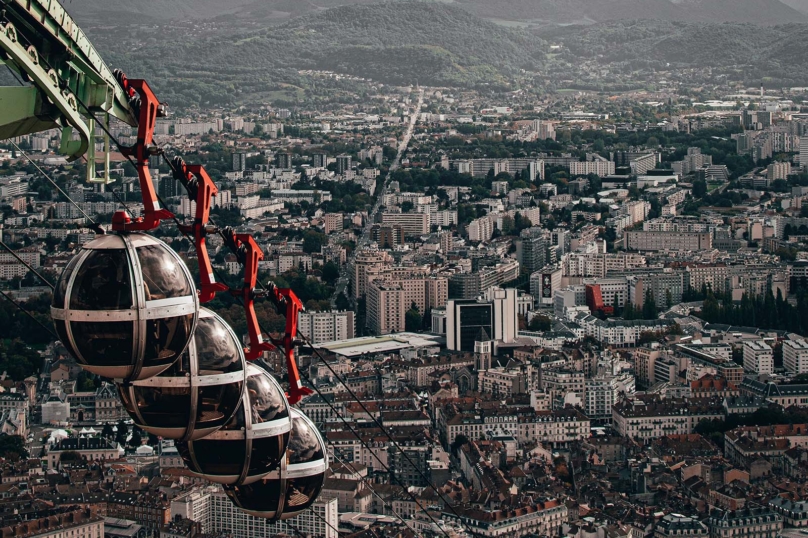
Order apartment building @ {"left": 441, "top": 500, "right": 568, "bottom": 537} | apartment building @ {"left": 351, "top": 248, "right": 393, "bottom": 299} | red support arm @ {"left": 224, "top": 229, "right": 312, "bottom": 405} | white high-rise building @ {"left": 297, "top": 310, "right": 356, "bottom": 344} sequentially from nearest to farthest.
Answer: red support arm @ {"left": 224, "top": 229, "right": 312, "bottom": 405} → apartment building @ {"left": 441, "top": 500, "right": 568, "bottom": 537} → white high-rise building @ {"left": 297, "top": 310, "right": 356, "bottom": 344} → apartment building @ {"left": 351, "top": 248, "right": 393, "bottom": 299}

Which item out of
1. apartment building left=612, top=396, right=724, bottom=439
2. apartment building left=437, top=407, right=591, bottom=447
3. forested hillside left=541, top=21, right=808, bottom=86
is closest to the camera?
apartment building left=437, top=407, right=591, bottom=447

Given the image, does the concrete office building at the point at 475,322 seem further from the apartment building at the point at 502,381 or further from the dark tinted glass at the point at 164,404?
the dark tinted glass at the point at 164,404

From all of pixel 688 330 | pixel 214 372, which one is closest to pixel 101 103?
pixel 214 372

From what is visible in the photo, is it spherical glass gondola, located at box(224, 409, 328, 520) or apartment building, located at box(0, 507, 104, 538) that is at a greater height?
spherical glass gondola, located at box(224, 409, 328, 520)

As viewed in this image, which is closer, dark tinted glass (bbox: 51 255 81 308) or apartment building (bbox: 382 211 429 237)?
dark tinted glass (bbox: 51 255 81 308)

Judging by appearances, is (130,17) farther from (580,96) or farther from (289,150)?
(289,150)

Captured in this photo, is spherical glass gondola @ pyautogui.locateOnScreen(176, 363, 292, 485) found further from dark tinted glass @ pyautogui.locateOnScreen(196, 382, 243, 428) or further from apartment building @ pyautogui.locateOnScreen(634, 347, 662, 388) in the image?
apartment building @ pyautogui.locateOnScreen(634, 347, 662, 388)

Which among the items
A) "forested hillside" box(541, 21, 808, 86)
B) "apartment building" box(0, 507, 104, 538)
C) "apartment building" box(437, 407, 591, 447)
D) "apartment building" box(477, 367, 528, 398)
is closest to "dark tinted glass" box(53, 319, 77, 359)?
"apartment building" box(0, 507, 104, 538)
